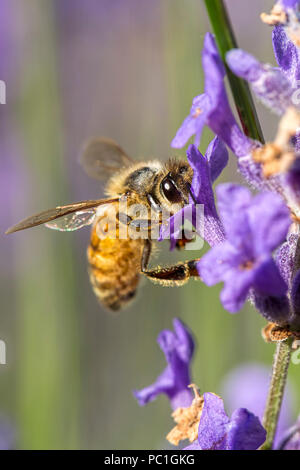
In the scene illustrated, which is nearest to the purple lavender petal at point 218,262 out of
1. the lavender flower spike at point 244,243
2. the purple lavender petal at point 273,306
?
the lavender flower spike at point 244,243

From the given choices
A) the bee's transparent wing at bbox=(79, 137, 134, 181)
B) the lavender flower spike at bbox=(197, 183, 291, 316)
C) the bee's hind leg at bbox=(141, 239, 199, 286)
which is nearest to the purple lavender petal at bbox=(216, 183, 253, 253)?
the lavender flower spike at bbox=(197, 183, 291, 316)

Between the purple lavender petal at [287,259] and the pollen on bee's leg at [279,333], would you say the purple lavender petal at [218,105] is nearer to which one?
the purple lavender petal at [287,259]

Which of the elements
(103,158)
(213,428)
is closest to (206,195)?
(213,428)

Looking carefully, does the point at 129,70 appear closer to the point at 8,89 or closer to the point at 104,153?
the point at 8,89

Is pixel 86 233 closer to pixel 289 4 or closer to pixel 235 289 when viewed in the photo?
pixel 289 4
